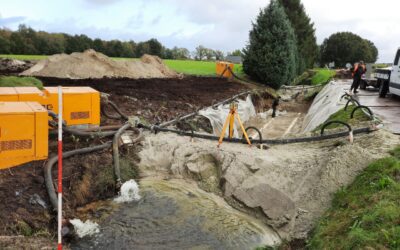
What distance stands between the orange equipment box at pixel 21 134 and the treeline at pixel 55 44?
44.0m

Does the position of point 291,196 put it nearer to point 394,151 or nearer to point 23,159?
point 394,151

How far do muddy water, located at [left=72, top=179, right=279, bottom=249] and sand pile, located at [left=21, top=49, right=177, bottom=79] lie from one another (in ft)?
57.6

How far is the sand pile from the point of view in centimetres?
2416

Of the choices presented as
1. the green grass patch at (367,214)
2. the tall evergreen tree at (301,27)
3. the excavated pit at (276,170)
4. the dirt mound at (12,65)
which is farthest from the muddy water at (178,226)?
the tall evergreen tree at (301,27)

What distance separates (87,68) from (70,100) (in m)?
16.8

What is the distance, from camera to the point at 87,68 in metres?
25.5

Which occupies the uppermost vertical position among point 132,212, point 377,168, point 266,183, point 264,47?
point 264,47

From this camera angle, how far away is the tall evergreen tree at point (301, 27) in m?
44.7

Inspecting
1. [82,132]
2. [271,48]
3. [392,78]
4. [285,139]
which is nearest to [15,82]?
[82,132]

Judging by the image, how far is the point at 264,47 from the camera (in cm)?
2938

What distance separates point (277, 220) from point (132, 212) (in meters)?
2.86

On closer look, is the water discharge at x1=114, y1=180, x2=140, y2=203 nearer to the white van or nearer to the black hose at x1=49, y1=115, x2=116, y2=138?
the black hose at x1=49, y1=115, x2=116, y2=138

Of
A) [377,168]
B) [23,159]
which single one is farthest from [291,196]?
[23,159]

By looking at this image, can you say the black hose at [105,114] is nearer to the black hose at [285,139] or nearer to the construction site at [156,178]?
the construction site at [156,178]
